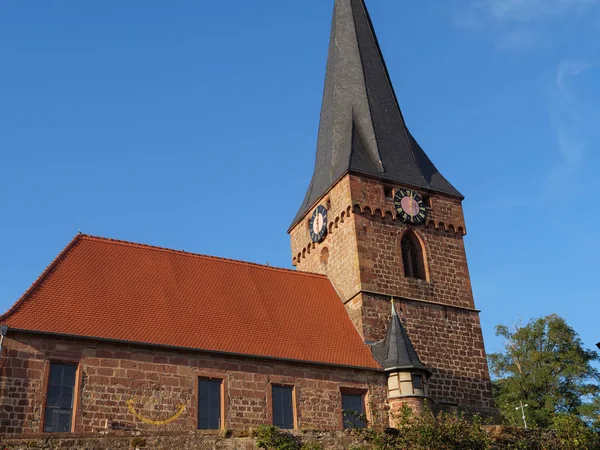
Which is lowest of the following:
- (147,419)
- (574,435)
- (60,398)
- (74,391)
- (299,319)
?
(574,435)

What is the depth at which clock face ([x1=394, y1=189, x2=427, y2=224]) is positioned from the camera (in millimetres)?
26266

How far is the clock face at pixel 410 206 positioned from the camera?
2627 cm

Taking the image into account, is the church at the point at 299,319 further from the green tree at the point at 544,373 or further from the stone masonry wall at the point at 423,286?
the green tree at the point at 544,373

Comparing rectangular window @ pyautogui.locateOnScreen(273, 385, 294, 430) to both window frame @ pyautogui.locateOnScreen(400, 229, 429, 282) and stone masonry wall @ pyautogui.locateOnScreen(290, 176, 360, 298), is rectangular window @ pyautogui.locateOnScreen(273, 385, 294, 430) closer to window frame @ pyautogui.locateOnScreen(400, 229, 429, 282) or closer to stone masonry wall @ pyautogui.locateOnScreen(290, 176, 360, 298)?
stone masonry wall @ pyautogui.locateOnScreen(290, 176, 360, 298)

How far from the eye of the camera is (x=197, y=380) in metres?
19.0

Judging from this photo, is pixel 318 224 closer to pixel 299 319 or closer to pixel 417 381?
pixel 299 319

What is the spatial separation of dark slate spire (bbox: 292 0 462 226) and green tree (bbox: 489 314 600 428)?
1569cm

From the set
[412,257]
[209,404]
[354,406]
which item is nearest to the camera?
[209,404]

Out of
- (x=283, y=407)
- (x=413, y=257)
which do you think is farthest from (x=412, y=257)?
(x=283, y=407)

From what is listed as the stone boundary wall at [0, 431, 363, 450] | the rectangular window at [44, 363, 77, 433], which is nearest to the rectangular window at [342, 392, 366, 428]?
the stone boundary wall at [0, 431, 363, 450]

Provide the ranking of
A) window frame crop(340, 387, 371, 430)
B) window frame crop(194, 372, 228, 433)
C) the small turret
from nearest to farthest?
window frame crop(194, 372, 228, 433) < window frame crop(340, 387, 371, 430) < the small turret

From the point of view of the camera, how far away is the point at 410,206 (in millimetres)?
26578

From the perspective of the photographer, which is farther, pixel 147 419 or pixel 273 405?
pixel 273 405

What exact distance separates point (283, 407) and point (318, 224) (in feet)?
30.0
